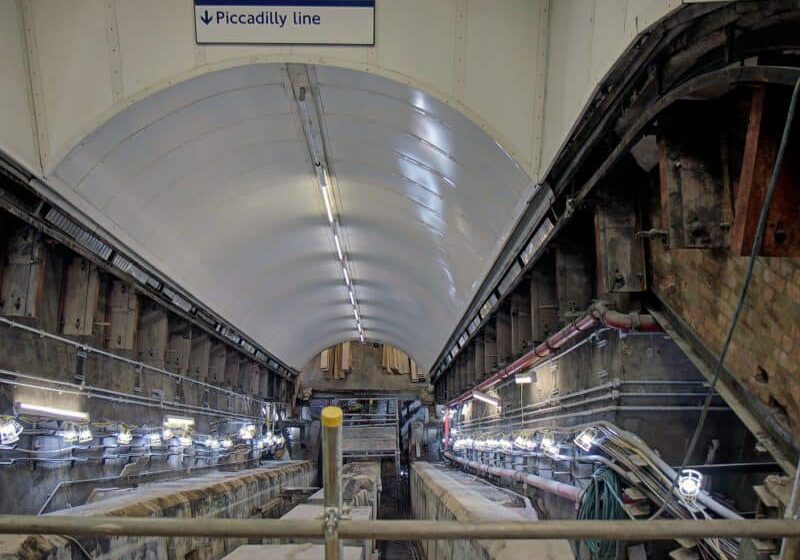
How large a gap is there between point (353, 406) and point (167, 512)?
2249cm

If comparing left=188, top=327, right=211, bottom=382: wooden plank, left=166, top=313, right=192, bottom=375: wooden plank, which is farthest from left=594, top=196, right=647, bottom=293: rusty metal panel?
left=188, top=327, right=211, bottom=382: wooden plank

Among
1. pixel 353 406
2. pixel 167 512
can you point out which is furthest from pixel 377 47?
pixel 353 406

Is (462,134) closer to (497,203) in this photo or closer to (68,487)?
(497,203)

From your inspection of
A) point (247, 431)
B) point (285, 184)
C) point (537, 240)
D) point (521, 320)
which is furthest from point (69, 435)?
point (247, 431)

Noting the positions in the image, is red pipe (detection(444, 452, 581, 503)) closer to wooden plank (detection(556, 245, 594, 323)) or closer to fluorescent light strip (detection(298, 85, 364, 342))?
wooden plank (detection(556, 245, 594, 323))

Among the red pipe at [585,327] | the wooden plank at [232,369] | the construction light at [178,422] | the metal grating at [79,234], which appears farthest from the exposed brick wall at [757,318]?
the wooden plank at [232,369]

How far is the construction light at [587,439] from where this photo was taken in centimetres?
605

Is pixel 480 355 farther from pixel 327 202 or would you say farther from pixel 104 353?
pixel 104 353

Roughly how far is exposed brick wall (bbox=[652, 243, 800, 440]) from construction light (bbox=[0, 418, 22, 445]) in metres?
6.36

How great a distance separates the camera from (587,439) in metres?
6.12

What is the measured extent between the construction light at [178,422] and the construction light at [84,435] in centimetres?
365

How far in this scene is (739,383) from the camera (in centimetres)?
378

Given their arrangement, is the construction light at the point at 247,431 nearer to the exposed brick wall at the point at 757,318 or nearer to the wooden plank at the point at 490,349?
the wooden plank at the point at 490,349

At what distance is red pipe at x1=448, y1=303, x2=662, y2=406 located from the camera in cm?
534
